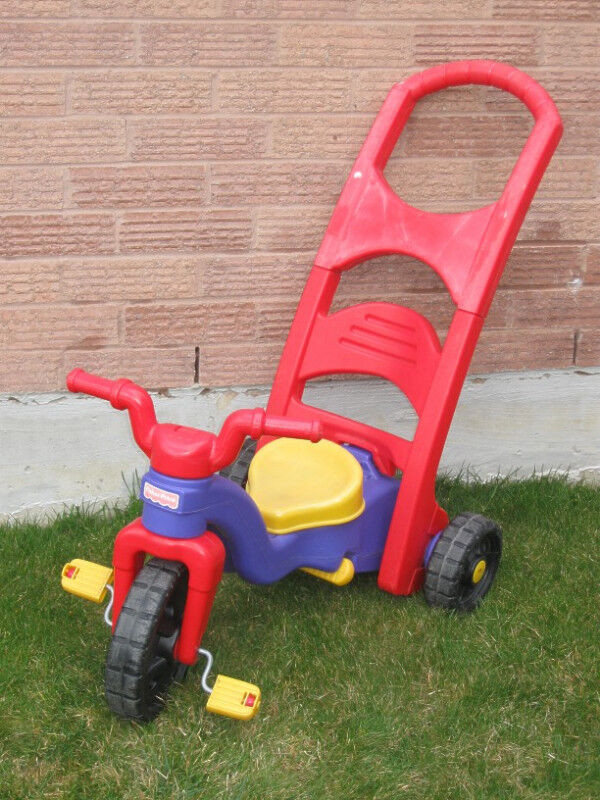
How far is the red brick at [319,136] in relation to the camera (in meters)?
3.23

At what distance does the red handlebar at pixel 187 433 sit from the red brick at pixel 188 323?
2.74 feet

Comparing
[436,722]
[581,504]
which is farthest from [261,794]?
[581,504]

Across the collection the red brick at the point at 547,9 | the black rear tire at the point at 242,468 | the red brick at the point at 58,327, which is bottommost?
the black rear tire at the point at 242,468

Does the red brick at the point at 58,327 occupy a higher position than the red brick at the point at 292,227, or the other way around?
the red brick at the point at 292,227

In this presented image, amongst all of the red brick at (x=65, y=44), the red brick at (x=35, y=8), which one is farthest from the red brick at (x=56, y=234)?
the red brick at (x=35, y=8)

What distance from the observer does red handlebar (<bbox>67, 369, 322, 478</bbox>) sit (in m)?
2.39

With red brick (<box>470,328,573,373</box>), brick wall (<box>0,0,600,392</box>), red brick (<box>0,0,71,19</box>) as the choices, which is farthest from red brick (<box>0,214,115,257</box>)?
red brick (<box>470,328,573,373</box>)

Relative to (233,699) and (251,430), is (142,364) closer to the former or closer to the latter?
(251,430)

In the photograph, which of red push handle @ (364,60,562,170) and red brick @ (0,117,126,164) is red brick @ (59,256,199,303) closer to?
red brick @ (0,117,126,164)

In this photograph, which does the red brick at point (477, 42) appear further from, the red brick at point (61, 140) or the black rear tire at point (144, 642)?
the black rear tire at point (144, 642)

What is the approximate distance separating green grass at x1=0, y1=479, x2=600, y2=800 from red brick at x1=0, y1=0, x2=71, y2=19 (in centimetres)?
148

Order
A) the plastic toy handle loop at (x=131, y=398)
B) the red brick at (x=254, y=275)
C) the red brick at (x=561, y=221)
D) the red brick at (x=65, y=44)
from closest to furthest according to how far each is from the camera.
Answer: the plastic toy handle loop at (x=131, y=398)
the red brick at (x=65, y=44)
the red brick at (x=254, y=275)
the red brick at (x=561, y=221)

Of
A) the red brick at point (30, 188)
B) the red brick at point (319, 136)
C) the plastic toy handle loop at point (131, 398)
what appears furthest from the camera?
the red brick at point (319, 136)

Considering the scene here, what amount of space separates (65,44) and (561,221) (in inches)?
62.1
